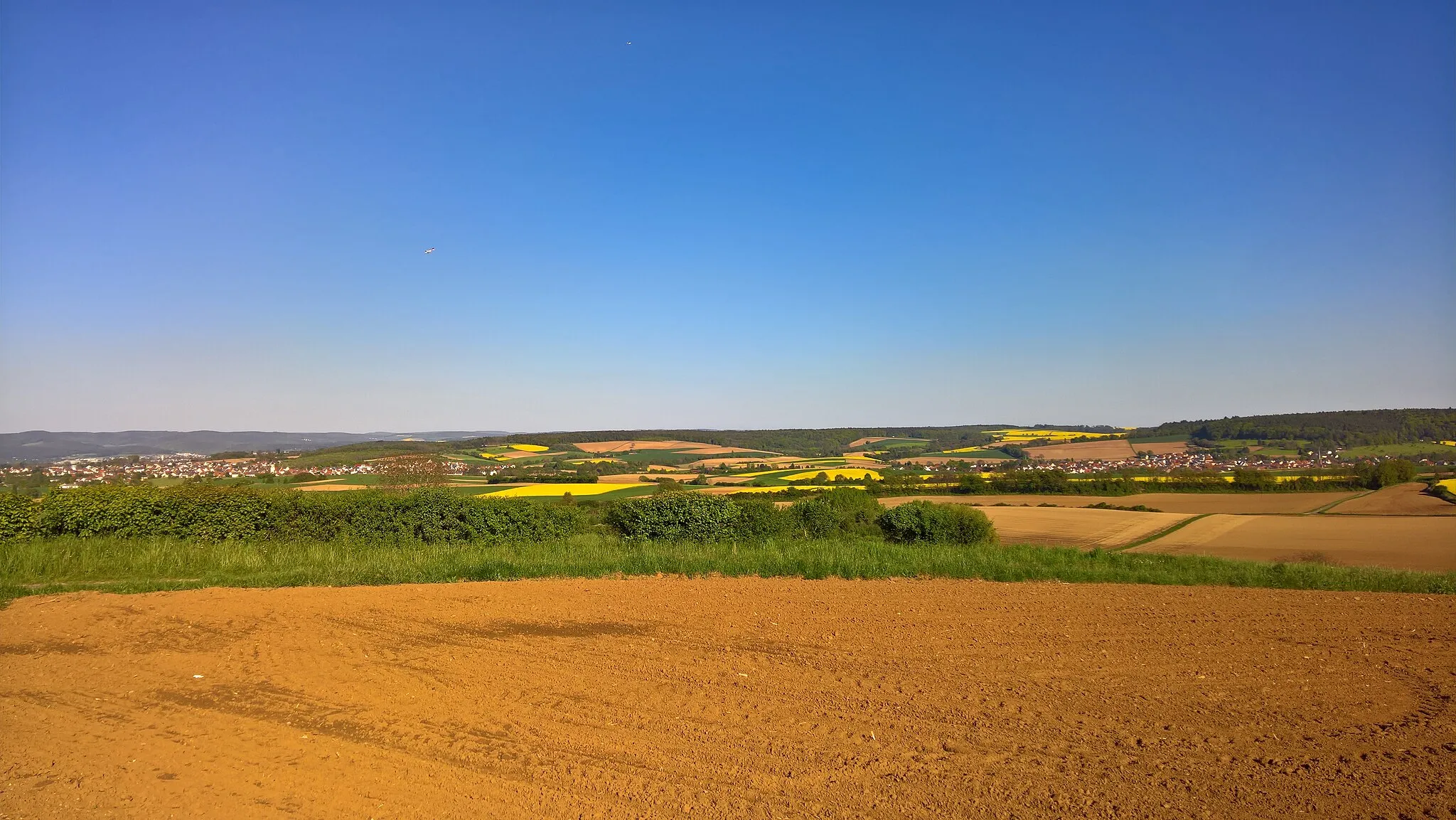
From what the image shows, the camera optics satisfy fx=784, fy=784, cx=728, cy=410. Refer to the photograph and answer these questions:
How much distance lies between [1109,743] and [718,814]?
11.4 ft

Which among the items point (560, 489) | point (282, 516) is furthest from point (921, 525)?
point (560, 489)

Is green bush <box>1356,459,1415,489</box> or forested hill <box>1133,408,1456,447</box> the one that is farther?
forested hill <box>1133,408,1456,447</box>

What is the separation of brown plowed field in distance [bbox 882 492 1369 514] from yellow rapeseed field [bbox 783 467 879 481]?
7834 mm

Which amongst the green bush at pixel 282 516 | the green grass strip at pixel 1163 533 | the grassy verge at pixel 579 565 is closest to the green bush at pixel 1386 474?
the green grass strip at pixel 1163 533

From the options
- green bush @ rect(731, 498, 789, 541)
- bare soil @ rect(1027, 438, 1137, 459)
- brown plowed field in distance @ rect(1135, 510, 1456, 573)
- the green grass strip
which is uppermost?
bare soil @ rect(1027, 438, 1137, 459)

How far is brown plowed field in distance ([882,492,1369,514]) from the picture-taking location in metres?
44.0

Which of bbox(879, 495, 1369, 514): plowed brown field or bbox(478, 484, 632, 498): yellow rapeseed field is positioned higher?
bbox(478, 484, 632, 498): yellow rapeseed field

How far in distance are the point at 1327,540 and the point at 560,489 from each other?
37.6 metres

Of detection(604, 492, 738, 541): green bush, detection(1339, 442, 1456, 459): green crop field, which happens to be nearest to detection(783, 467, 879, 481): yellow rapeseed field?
detection(604, 492, 738, 541): green bush

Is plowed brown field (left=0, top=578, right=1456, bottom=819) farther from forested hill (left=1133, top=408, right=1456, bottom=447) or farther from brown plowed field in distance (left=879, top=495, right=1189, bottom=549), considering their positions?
forested hill (left=1133, top=408, right=1456, bottom=447)

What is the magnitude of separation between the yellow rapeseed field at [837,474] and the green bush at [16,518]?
1679 inches

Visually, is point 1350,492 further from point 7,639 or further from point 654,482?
point 7,639

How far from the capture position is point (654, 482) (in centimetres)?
5109

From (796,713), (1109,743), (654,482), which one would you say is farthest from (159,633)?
(654,482)
